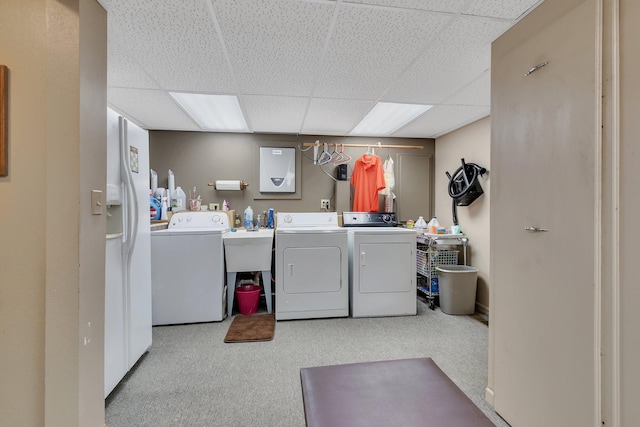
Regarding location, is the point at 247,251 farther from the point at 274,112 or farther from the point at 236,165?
the point at 274,112

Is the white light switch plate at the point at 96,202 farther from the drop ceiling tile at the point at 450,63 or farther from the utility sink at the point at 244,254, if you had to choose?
the drop ceiling tile at the point at 450,63

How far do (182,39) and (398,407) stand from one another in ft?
7.09

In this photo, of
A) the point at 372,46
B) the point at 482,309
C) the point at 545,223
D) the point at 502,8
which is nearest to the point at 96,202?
the point at 372,46

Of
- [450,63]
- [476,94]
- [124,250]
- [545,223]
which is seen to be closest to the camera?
[545,223]

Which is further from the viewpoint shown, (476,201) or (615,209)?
(476,201)

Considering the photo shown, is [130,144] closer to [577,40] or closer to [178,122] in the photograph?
[178,122]

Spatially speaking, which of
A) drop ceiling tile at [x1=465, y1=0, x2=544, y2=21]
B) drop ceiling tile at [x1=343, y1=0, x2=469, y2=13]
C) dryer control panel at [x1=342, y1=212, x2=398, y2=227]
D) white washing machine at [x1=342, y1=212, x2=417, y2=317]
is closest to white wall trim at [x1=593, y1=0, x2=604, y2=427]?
drop ceiling tile at [x1=465, y1=0, x2=544, y2=21]

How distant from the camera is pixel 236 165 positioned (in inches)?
148

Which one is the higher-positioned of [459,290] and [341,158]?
[341,158]

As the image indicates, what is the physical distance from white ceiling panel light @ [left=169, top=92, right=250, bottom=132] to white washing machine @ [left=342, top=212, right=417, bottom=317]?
1863 mm

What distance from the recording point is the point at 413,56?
76.0 inches

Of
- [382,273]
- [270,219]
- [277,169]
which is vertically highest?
[277,169]

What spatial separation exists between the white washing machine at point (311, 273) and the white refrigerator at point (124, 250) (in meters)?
1.22

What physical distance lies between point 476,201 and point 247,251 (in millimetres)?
2668
